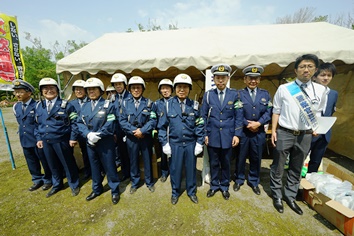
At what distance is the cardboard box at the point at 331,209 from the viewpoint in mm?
2263

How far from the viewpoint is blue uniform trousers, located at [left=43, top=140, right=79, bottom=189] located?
3203 millimetres

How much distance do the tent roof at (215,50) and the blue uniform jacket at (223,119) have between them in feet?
4.31

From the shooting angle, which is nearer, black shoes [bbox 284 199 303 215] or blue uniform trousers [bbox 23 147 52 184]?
black shoes [bbox 284 199 303 215]

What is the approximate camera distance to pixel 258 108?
3189 millimetres

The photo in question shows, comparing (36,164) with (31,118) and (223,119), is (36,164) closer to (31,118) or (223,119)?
(31,118)

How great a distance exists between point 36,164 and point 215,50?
5.00m

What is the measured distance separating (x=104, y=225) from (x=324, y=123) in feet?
12.8

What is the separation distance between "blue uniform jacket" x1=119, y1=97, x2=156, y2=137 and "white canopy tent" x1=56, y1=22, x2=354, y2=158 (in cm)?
138

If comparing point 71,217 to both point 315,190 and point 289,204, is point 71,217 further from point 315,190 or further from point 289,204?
point 315,190

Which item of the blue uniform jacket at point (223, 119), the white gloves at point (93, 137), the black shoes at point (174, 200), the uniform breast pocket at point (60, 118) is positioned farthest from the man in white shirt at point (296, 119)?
the uniform breast pocket at point (60, 118)

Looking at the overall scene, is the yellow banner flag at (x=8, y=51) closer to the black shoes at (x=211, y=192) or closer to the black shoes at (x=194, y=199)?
the black shoes at (x=194, y=199)

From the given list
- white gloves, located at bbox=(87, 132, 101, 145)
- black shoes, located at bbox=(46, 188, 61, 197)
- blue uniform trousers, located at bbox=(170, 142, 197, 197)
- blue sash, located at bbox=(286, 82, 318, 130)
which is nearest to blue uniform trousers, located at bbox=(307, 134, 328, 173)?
blue sash, located at bbox=(286, 82, 318, 130)

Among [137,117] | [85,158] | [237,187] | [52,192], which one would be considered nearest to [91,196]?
[52,192]

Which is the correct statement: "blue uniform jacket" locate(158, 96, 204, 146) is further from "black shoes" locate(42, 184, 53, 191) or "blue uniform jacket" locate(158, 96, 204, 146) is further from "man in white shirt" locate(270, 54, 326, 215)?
"black shoes" locate(42, 184, 53, 191)
